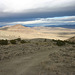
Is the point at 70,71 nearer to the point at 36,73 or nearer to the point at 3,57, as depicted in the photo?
the point at 36,73

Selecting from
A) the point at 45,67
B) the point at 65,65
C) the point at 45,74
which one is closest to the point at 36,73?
the point at 45,74

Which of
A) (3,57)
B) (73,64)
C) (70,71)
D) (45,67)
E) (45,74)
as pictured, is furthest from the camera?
(3,57)

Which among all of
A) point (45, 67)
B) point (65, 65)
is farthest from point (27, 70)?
point (65, 65)

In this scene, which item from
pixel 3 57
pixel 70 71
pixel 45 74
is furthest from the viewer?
pixel 3 57

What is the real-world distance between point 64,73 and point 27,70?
2.01 m

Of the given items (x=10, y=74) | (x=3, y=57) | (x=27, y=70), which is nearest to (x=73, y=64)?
(x=27, y=70)

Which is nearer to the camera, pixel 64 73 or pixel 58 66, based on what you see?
pixel 64 73

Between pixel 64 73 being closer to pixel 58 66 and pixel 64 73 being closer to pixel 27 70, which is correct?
pixel 58 66

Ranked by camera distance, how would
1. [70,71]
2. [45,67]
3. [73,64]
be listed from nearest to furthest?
1. [70,71]
2. [45,67]
3. [73,64]

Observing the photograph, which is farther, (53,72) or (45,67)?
(45,67)

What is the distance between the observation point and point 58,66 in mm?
7664

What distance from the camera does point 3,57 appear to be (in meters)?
10.5

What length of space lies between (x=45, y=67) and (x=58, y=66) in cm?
81

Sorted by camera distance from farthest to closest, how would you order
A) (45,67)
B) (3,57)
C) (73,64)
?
(3,57)
(73,64)
(45,67)
